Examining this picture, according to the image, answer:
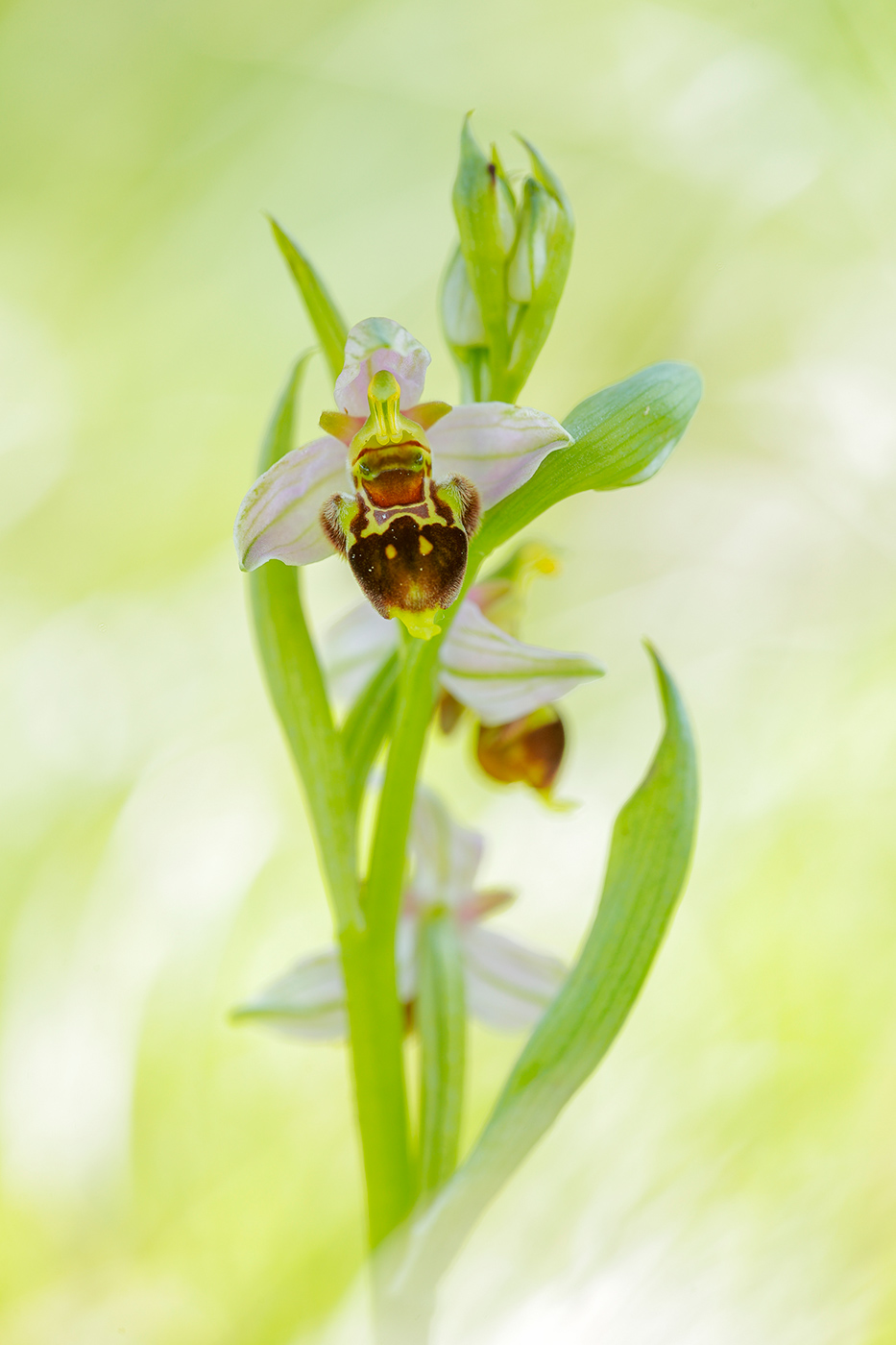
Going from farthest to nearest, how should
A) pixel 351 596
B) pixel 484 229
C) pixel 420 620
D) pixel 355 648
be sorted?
pixel 351 596
pixel 355 648
pixel 484 229
pixel 420 620

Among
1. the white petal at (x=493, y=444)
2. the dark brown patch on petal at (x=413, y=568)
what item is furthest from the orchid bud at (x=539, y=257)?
the dark brown patch on petal at (x=413, y=568)

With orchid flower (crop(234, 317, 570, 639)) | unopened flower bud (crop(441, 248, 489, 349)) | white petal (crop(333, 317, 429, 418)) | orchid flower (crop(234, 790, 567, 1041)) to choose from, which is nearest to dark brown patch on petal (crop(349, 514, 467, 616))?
orchid flower (crop(234, 317, 570, 639))

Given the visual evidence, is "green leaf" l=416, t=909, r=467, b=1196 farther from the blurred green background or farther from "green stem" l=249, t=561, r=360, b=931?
the blurred green background

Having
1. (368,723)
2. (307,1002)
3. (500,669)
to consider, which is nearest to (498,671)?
(500,669)

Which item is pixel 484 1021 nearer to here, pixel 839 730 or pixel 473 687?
pixel 473 687

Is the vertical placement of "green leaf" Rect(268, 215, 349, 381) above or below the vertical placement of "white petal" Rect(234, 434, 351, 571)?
above

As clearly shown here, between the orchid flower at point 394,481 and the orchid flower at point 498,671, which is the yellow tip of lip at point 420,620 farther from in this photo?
the orchid flower at point 498,671

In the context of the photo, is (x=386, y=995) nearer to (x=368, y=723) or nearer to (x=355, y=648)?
(x=368, y=723)

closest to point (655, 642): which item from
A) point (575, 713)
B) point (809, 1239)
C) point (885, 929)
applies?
point (575, 713)
